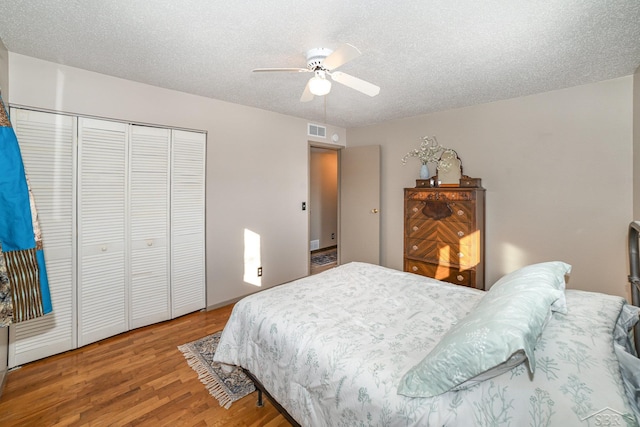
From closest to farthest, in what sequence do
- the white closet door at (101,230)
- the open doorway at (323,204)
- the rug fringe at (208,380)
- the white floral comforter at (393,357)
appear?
the white floral comforter at (393,357) → the rug fringe at (208,380) → the white closet door at (101,230) → the open doorway at (323,204)

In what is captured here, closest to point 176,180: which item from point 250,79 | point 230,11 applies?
point 250,79

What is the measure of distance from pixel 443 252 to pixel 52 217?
3804 millimetres

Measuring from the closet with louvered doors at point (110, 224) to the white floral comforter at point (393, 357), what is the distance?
4.88 feet

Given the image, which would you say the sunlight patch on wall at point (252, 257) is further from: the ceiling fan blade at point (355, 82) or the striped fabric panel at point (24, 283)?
the ceiling fan blade at point (355, 82)

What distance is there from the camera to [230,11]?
1604 mm

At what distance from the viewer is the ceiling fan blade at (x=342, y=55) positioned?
1576 mm

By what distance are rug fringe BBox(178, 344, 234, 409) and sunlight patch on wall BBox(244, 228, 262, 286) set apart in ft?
3.99

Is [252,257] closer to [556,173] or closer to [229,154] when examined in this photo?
[229,154]

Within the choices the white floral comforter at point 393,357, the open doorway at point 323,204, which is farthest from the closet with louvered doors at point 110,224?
the open doorway at point 323,204

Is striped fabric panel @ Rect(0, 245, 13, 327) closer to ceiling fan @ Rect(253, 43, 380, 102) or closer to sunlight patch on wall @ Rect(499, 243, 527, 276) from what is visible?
ceiling fan @ Rect(253, 43, 380, 102)

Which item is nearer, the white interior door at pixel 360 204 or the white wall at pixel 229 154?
the white wall at pixel 229 154

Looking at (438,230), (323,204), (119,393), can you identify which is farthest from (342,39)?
(323,204)

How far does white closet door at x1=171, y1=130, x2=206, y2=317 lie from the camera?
296 cm

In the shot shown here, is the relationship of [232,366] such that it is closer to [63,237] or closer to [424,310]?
[424,310]
